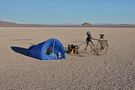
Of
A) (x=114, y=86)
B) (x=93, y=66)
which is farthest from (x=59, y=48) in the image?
(x=114, y=86)

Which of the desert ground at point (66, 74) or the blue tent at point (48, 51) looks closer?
the desert ground at point (66, 74)

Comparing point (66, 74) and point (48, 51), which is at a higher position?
point (48, 51)

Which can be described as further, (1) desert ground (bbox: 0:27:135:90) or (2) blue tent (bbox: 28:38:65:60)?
(2) blue tent (bbox: 28:38:65:60)

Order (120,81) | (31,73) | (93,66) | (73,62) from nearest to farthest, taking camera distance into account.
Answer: (120,81) → (31,73) → (93,66) → (73,62)

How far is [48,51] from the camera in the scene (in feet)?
56.5

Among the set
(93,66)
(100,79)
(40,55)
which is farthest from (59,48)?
(100,79)

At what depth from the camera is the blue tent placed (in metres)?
16.7

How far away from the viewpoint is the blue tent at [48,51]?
1667 cm

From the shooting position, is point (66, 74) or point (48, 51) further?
point (48, 51)

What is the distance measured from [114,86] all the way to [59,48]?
26.0 ft

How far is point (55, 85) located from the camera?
10.2 metres

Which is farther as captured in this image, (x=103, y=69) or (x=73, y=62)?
(x=73, y=62)

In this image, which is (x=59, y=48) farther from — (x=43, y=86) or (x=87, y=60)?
(x=43, y=86)

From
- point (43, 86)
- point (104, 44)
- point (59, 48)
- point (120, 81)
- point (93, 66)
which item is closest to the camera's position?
point (43, 86)
